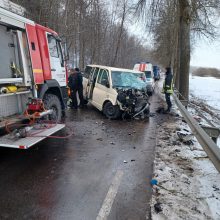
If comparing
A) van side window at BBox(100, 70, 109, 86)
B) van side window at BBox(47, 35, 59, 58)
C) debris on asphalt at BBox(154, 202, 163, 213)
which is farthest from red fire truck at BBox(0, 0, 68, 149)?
van side window at BBox(100, 70, 109, 86)

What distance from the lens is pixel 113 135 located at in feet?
24.4

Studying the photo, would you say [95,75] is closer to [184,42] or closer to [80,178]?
[184,42]

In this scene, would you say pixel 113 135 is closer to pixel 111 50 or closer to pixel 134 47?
pixel 111 50

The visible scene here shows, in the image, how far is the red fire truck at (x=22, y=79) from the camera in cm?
506

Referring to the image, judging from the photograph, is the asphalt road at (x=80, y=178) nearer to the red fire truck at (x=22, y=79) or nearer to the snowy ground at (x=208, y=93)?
Result: the red fire truck at (x=22, y=79)

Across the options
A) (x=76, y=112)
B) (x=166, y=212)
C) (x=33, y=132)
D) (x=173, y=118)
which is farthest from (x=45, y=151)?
(x=173, y=118)

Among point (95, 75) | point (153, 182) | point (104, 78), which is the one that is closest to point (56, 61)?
point (104, 78)

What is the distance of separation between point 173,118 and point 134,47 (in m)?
46.7

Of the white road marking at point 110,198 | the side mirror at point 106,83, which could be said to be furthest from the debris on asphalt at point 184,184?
the side mirror at point 106,83

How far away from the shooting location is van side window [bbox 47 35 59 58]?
7.15 meters

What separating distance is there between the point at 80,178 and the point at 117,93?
5.28 m

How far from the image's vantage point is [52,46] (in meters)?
7.33

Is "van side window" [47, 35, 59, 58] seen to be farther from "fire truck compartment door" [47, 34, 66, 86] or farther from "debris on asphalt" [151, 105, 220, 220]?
"debris on asphalt" [151, 105, 220, 220]

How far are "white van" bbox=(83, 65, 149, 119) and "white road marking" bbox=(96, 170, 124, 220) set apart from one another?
194 inches
